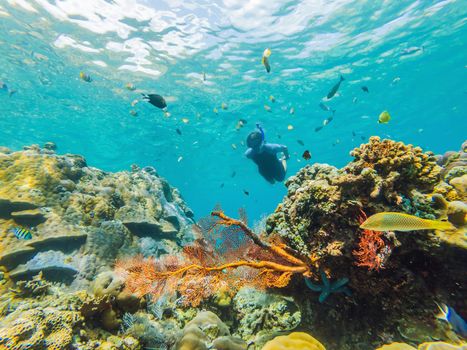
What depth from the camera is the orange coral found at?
2461 mm

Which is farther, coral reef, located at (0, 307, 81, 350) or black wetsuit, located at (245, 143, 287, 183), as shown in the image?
black wetsuit, located at (245, 143, 287, 183)

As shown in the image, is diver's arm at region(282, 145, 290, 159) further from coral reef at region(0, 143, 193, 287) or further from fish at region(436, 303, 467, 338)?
fish at region(436, 303, 467, 338)

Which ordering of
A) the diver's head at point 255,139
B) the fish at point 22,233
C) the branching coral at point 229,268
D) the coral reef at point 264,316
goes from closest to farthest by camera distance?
1. the branching coral at point 229,268
2. the coral reef at point 264,316
3. the fish at point 22,233
4. the diver's head at point 255,139

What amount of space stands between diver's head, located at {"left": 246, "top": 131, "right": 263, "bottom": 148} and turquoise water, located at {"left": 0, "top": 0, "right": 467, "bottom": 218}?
314 cm

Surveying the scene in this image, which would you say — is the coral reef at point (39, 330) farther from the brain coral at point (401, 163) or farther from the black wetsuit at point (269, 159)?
the black wetsuit at point (269, 159)

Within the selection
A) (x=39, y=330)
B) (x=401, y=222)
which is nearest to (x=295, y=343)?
(x=401, y=222)

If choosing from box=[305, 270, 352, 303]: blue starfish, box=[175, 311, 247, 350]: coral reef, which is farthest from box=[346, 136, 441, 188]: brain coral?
box=[175, 311, 247, 350]: coral reef

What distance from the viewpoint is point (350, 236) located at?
9.12ft

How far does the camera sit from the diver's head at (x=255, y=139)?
750 cm

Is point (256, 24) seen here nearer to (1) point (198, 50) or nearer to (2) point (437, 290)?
(1) point (198, 50)

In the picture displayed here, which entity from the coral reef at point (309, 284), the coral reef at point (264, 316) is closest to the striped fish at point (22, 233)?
the coral reef at point (309, 284)

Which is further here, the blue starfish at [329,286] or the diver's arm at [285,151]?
the diver's arm at [285,151]

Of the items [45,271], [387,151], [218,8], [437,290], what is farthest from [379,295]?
[218,8]

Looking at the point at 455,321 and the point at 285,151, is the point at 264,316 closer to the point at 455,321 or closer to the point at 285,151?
the point at 455,321
